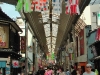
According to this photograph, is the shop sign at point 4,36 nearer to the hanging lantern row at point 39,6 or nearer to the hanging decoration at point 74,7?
the hanging lantern row at point 39,6

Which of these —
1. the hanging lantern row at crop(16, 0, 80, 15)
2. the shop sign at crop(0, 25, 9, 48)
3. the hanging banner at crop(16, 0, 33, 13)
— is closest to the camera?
the hanging banner at crop(16, 0, 33, 13)

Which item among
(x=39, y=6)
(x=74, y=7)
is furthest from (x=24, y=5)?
(x=74, y=7)

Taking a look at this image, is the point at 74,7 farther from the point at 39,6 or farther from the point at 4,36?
the point at 4,36

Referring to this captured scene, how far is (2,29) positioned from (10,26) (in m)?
1.11

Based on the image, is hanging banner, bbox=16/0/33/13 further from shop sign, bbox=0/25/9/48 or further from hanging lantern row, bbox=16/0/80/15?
shop sign, bbox=0/25/9/48

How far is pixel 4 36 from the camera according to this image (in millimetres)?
29266

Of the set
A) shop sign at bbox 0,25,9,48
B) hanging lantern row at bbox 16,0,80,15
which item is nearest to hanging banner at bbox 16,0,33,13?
hanging lantern row at bbox 16,0,80,15

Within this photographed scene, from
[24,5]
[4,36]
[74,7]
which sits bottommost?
[4,36]

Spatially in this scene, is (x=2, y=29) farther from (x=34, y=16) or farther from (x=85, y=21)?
(x=85, y=21)

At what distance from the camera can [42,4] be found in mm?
18312

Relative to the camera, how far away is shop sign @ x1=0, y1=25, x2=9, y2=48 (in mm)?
28906

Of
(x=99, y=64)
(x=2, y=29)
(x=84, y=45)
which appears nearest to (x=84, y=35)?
(x=84, y=45)

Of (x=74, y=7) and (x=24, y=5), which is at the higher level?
(x=24, y=5)

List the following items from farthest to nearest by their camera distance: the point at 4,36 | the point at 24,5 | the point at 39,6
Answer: the point at 4,36
the point at 39,6
the point at 24,5
